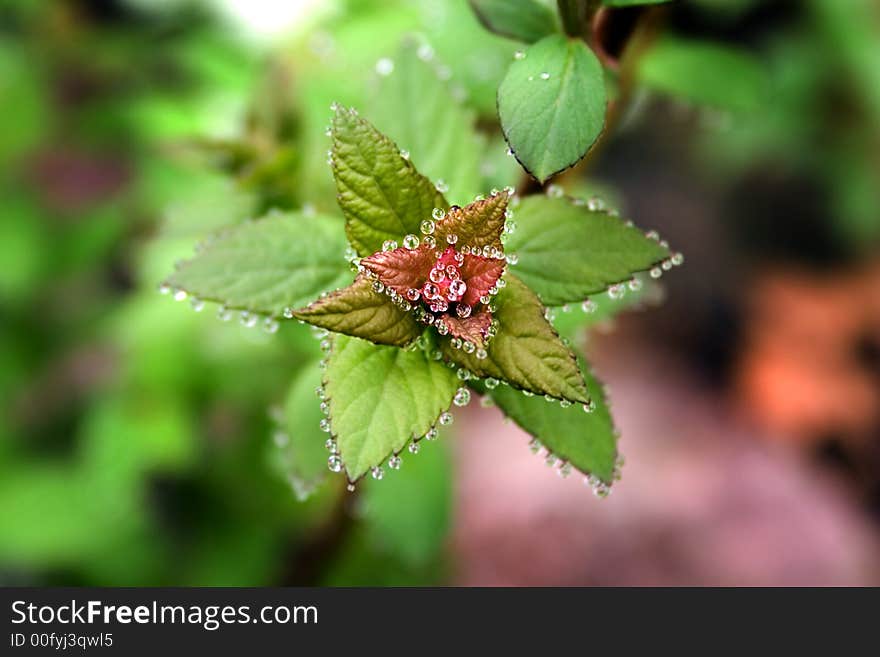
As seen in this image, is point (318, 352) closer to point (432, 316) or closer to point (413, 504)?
point (413, 504)

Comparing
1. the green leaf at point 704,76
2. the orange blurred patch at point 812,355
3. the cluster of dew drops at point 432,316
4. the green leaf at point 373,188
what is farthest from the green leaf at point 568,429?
the orange blurred patch at point 812,355

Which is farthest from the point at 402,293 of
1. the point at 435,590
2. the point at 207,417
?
the point at 207,417

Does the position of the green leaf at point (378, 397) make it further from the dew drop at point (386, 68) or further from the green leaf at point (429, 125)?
the dew drop at point (386, 68)

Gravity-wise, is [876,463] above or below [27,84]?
below

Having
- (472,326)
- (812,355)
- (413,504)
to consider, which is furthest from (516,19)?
(812,355)

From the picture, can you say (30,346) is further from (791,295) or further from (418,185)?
(791,295)

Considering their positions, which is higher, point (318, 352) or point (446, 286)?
point (446, 286)
